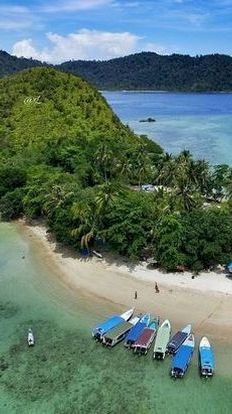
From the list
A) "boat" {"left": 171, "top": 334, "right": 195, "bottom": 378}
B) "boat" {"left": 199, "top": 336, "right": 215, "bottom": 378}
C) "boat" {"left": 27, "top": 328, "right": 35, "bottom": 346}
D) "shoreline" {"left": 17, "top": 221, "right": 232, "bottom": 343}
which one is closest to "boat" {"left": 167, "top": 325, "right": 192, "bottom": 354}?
"boat" {"left": 171, "top": 334, "right": 195, "bottom": 378}

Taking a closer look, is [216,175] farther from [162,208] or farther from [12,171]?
[12,171]

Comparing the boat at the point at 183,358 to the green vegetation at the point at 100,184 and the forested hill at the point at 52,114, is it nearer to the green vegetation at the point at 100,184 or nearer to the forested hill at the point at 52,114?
the green vegetation at the point at 100,184

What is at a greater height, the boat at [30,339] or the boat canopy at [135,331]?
the boat canopy at [135,331]

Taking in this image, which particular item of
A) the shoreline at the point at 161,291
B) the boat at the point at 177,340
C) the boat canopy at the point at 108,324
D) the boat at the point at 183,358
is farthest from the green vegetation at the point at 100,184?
the boat at the point at 183,358

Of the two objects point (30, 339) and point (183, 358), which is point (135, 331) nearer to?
point (183, 358)

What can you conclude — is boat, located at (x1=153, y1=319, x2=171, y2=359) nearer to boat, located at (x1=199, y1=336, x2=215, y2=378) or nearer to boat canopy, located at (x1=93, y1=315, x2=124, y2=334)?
boat, located at (x1=199, y1=336, x2=215, y2=378)

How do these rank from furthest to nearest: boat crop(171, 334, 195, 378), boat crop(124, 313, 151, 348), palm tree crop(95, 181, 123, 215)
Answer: palm tree crop(95, 181, 123, 215) → boat crop(124, 313, 151, 348) → boat crop(171, 334, 195, 378)
